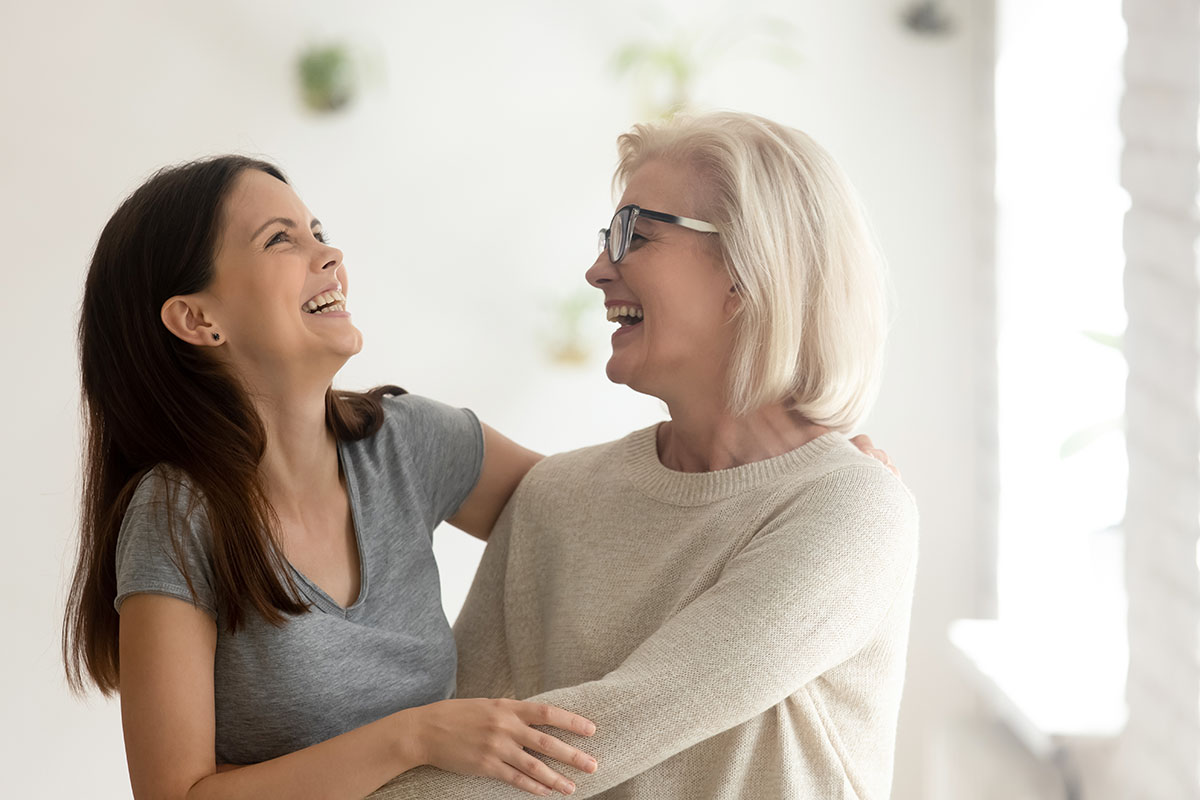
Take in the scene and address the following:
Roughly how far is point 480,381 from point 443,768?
1.82 meters

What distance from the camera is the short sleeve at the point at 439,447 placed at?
1.80m

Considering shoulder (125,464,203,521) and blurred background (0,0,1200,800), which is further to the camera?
blurred background (0,0,1200,800)

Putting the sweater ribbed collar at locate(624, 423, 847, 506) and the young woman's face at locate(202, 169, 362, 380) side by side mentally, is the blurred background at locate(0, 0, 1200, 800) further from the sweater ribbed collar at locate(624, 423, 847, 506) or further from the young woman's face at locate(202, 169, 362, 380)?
the young woman's face at locate(202, 169, 362, 380)

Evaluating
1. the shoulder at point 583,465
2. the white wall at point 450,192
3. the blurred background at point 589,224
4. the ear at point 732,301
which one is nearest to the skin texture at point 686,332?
the ear at point 732,301

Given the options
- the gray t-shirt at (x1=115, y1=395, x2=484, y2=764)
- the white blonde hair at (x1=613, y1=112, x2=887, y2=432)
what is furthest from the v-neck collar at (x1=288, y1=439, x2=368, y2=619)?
the white blonde hair at (x1=613, y1=112, x2=887, y2=432)

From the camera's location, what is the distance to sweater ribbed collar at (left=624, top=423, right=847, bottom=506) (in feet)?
5.02

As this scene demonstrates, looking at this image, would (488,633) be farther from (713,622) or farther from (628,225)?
(628,225)

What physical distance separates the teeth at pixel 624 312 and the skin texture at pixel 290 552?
418 mm

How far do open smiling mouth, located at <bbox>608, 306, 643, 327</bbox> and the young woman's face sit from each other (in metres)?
0.42

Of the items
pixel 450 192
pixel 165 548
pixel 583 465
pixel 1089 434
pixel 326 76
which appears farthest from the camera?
pixel 450 192

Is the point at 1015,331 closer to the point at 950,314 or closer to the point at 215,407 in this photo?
the point at 950,314

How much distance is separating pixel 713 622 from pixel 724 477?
12.4 inches

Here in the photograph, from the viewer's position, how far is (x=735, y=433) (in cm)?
162

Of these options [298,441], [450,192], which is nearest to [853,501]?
[298,441]
